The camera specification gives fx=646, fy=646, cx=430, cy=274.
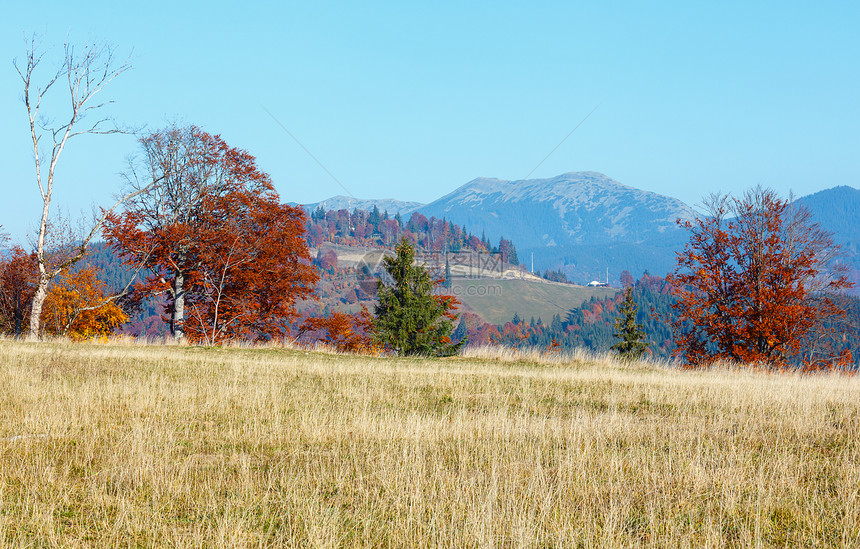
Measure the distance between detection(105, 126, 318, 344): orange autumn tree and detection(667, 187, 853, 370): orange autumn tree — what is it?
2184cm

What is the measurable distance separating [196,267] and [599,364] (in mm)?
23681

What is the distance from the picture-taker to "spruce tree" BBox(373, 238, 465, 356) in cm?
4438

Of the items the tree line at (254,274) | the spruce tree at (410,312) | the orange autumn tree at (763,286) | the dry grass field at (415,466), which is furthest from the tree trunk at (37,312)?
the orange autumn tree at (763,286)

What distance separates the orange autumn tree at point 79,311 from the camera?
32.4 m

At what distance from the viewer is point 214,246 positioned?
35.2m

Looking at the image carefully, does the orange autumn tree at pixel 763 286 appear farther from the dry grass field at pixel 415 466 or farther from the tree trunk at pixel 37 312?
the tree trunk at pixel 37 312

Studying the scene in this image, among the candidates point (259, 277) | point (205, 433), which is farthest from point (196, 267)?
point (205, 433)

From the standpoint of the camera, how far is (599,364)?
24672mm

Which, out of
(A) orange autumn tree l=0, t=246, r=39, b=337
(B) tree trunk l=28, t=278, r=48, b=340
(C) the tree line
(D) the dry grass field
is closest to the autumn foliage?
(C) the tree line

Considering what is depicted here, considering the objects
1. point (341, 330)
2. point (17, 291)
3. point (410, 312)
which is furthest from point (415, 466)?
point (341, 330)

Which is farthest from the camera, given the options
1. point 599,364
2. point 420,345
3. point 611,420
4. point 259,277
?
point 420,345

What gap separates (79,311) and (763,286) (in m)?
33.5

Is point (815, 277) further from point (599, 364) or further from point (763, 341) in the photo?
point (599, 364)

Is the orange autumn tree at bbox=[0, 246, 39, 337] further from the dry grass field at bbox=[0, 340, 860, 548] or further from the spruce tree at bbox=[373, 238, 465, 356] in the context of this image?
the dry grass field at bbox=[0, 340, 860, 548]
